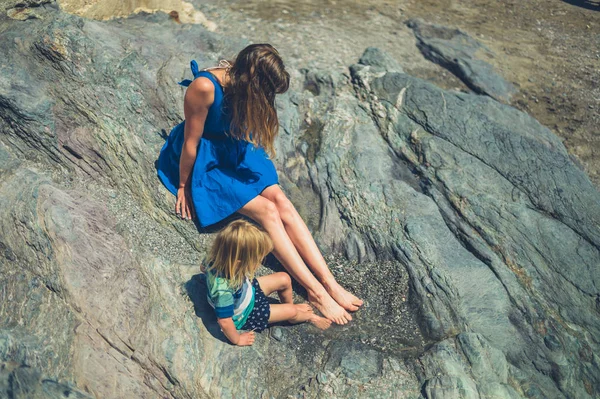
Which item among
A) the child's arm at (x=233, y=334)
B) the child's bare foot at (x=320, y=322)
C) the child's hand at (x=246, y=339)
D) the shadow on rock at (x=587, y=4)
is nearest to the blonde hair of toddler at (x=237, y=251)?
the child's arm at (x=233, y=334)

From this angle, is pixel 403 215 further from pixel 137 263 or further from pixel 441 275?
pixel 137 263

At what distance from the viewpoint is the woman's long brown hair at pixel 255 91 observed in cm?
375

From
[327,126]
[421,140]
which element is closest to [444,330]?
[421,140]

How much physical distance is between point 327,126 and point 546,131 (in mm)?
2577

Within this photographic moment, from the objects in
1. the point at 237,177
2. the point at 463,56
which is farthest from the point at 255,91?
the point at 463,56

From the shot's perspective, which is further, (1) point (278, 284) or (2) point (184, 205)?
(2) point (184, 205)

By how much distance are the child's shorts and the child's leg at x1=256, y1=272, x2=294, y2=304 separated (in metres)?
0.12

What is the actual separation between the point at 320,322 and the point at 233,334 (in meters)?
0.82

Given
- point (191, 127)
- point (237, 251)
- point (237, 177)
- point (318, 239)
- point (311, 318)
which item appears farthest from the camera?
point (318, 239)

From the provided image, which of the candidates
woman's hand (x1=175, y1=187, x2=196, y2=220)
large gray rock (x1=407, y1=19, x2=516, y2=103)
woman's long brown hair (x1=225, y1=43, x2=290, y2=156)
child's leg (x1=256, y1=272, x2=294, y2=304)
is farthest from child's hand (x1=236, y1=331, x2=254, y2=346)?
large gray rock (x1=407, y1=19, x2=516, y2=103)

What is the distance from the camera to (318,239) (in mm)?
4891

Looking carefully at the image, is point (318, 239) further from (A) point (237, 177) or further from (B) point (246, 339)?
(B) point (246, 339)

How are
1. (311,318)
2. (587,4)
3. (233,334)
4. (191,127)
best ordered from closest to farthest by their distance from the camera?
(233,334)
(191,127)
(311,318)
(587,4)

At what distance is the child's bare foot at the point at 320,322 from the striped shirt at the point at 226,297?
2.23 ft
